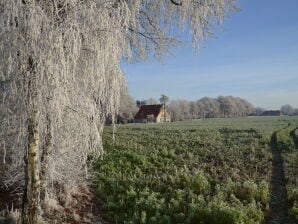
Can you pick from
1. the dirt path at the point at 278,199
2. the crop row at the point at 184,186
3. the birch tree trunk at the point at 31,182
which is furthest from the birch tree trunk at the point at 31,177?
the dirt path at the point at 278,199

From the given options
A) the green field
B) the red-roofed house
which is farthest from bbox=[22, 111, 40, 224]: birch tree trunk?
the red-roofed house

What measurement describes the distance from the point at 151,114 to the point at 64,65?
3396 inches

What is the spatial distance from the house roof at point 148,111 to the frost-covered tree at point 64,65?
8333 centimetres

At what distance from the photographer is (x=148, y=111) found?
94750mm

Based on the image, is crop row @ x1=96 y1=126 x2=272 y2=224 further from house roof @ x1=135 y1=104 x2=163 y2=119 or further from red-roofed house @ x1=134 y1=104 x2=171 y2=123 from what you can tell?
house roof @ x1=135 y1=104 x2=163 y2=119

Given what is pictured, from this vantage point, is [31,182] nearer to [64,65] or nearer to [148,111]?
[64,65]

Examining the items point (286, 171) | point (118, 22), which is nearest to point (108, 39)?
point (118, 22)

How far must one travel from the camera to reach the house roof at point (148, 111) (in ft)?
304

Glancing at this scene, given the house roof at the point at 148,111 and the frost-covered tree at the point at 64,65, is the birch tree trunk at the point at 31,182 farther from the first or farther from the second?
the house roof at the point at 148,111

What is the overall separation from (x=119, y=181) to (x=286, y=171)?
6484mm

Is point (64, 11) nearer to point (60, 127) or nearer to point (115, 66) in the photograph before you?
point (115, 66)

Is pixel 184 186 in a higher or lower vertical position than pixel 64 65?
lower

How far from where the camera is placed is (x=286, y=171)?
14.8 metres

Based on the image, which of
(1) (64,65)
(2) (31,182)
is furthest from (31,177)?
(1) (64,65)
